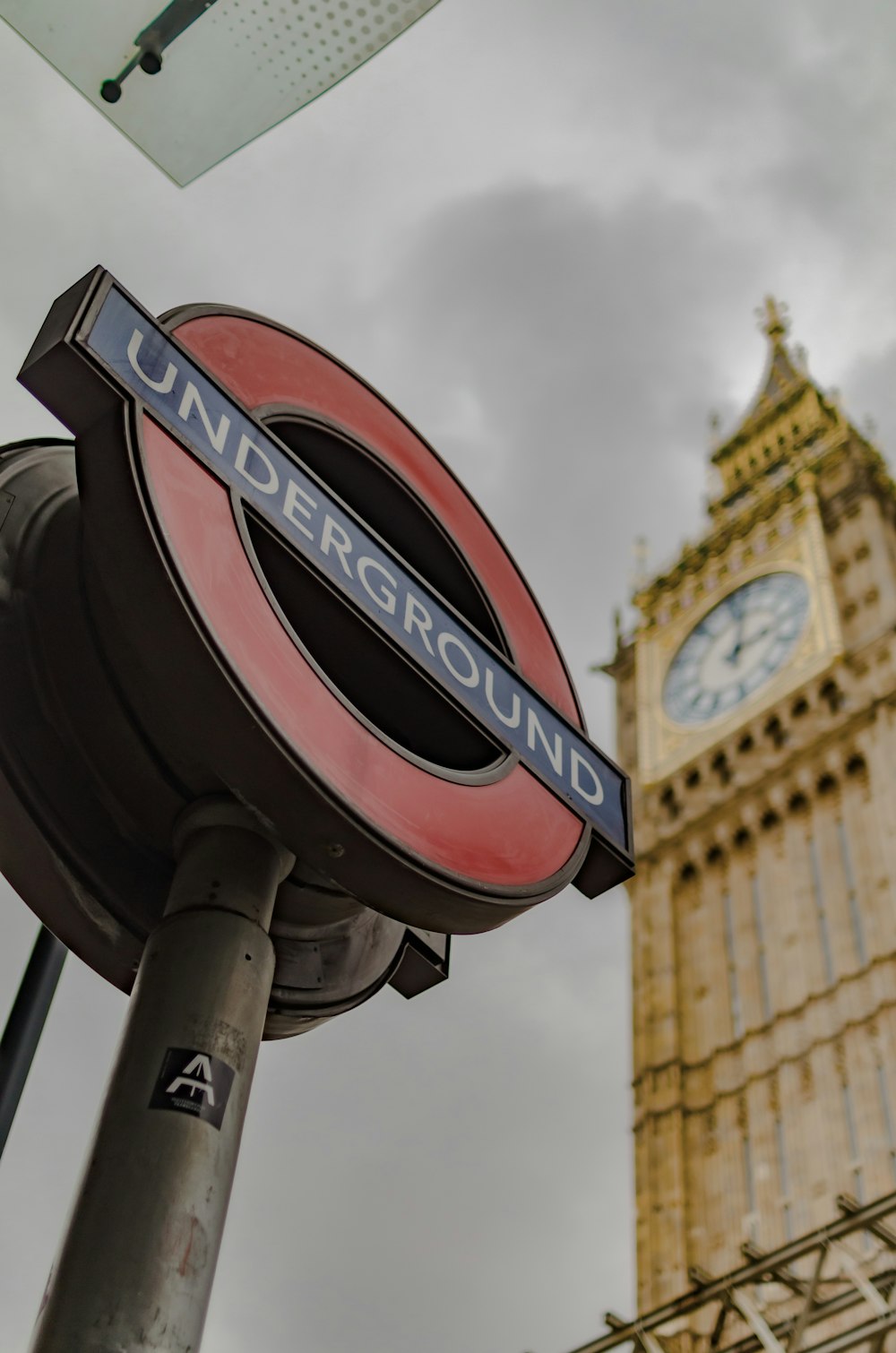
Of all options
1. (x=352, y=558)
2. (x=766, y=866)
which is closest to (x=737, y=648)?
(x=766, y=866)

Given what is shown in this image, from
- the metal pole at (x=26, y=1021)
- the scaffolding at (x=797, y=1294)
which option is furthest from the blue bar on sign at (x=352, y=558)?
the scaffolding at (x=797, y=1294)

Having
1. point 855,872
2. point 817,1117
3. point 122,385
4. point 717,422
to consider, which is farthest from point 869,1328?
point 717,422

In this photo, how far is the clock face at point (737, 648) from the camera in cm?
3500

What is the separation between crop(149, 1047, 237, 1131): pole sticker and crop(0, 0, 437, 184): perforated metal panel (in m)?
2.20

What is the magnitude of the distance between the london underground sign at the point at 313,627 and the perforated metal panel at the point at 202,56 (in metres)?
0.47

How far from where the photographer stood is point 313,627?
3.53 meters

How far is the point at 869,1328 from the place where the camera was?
34.8 feet

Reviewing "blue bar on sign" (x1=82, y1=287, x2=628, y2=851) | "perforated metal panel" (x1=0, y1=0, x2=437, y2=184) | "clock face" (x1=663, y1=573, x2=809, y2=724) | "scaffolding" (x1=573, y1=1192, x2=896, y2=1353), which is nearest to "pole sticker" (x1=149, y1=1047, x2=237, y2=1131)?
"blue bar on sign" (x1=82, y1=287, x2=628, y2=851)

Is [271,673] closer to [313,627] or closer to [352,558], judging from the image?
[313,627]

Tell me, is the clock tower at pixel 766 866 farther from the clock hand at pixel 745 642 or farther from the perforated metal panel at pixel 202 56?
the perforated metal panel at pixel 202 56

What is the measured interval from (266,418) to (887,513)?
36.2 metres

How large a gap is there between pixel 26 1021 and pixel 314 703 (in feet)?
6.37

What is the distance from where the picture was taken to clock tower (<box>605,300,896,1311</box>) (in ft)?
87.5

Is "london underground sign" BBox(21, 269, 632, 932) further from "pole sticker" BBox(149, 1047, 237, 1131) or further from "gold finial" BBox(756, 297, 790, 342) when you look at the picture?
"gold finial" BBox(756, 297, 790, 342)
